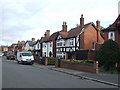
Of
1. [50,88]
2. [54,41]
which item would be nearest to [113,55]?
[50,88]

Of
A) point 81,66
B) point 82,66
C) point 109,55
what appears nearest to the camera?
point 109,55

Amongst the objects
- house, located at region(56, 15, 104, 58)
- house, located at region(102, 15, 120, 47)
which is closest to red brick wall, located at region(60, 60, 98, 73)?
house, located at region(102, 15, 120, 47)

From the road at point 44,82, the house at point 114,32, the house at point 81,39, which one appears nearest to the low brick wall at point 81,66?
the road at point 44,82

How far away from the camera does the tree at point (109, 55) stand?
69.3 feet

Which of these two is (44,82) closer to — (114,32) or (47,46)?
(114,32)

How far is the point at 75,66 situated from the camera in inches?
962

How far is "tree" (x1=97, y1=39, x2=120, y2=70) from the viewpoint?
2111 centimetres

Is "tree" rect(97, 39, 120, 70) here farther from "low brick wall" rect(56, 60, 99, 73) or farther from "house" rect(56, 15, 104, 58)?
"house" rect(56, 15, 104, 58)

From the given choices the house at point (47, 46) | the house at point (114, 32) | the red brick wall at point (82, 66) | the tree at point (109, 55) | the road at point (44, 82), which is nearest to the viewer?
the road at point (44, 82)

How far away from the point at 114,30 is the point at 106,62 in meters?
5.38

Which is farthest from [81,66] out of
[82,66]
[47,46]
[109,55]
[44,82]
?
[47,46]

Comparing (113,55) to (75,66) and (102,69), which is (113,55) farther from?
(75,66)

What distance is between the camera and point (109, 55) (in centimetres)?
2111

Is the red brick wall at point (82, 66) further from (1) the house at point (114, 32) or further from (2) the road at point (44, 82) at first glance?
(1) the house at point (114, 32)
